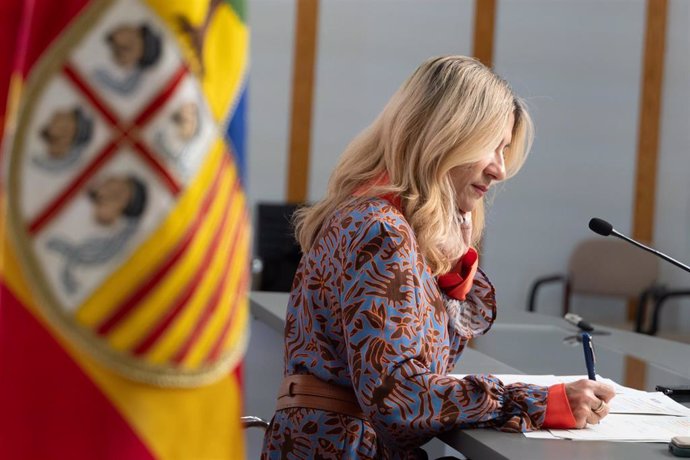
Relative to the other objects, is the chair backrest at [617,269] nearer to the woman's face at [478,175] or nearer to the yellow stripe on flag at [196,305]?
the woman's face at [478,175]

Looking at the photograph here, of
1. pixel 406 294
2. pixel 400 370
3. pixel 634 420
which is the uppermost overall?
pixel 406 294

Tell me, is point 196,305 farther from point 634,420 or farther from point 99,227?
point 634,420

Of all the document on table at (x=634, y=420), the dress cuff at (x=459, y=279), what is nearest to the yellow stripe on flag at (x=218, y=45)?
the document on table at (x=634, y=420)

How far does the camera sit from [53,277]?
0.69 metres

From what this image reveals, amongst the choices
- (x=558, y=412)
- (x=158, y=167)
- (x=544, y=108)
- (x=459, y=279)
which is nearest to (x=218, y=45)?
(x=158, y=167)

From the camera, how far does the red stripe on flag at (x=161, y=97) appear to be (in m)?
0.70

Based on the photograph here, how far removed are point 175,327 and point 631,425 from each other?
1240 millimetres

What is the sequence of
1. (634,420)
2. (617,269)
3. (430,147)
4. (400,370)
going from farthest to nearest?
(617,269)
(430,147)
(634,420)
(400,370)

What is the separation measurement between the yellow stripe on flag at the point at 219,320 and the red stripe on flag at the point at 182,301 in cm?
3

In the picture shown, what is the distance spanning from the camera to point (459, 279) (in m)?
1.97

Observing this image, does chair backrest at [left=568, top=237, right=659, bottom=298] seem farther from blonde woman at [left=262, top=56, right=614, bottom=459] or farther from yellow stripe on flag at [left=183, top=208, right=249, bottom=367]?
yellow stripe on flag at [left=183, top=208, right=249, bottom=367]

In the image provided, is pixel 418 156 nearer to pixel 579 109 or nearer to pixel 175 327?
pixel 175 327

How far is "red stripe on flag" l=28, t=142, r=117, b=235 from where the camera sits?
2.25 feet

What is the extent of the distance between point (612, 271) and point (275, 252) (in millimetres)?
2243
